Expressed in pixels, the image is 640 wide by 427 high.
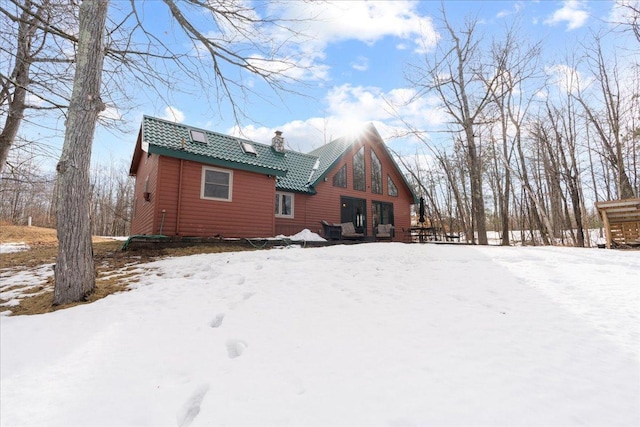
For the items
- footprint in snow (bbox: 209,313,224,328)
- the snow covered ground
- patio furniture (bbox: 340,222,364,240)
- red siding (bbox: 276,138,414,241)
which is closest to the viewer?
the snow covered ground

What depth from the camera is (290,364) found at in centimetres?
204

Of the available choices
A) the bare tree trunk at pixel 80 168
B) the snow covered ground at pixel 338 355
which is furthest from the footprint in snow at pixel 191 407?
the bare tree trunk at pixel 80 168

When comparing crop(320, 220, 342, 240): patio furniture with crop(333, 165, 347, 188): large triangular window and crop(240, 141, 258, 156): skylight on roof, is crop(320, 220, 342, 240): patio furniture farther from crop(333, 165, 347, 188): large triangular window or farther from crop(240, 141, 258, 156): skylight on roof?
crop(240, 141, 258, 156): skylight on roof

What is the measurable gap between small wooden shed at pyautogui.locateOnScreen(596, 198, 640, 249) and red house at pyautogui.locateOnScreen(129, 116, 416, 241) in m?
8.51

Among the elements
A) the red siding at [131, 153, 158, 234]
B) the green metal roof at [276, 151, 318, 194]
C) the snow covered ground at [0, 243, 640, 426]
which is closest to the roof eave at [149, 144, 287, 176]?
the red siding at [131, 153, 158, 234]

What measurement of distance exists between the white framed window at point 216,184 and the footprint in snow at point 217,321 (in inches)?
270

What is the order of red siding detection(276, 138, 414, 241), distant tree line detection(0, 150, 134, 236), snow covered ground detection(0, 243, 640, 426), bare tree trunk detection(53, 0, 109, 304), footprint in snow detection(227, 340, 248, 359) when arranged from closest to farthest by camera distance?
snow covered ground detection(0, 243, 640, 426)
footprint in snow detection(227, 340, 248, 359)
bare tree trunk detection(53, 0, 109, 304)
red siding detection(276, 138, 414, 241)
distant tree line detection(0, 150, 134, 236)

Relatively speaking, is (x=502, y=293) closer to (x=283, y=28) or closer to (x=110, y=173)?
(x=283, y=28)

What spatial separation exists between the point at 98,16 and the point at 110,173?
1454 inches

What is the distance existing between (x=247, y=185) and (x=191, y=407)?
865cm

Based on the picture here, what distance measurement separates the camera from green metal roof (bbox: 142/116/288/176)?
8.40 m

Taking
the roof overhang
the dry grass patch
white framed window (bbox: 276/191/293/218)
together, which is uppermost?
white framed window (bbox: 276/191/293/218)

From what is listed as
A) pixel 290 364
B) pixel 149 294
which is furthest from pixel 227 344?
pixel 149 294

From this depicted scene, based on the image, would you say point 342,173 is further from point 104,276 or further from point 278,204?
point 104,276
